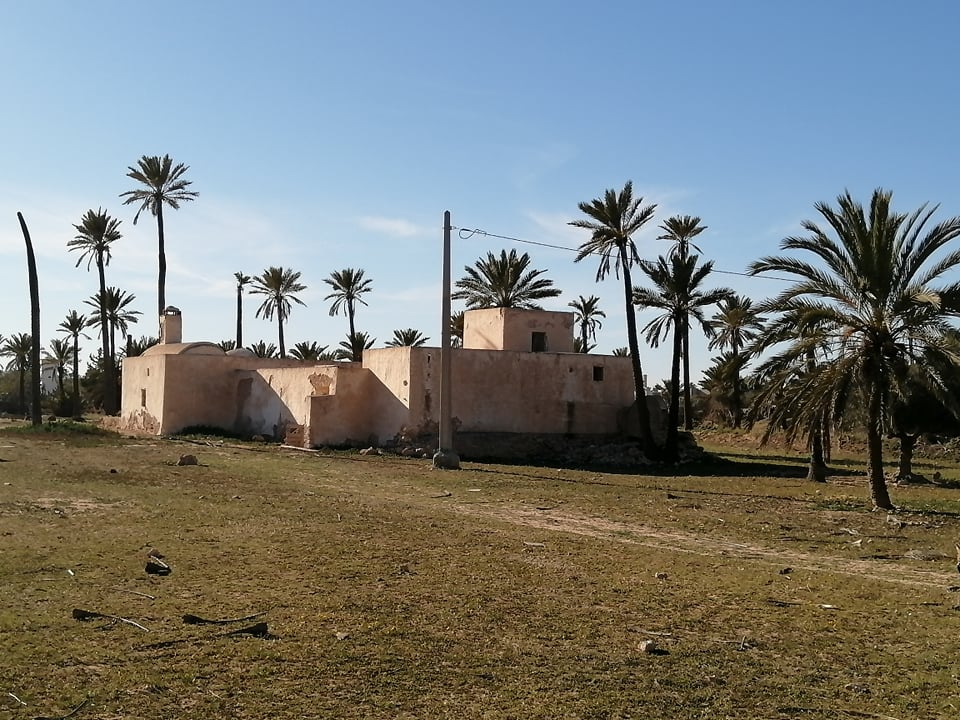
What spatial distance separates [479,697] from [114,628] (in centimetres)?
309

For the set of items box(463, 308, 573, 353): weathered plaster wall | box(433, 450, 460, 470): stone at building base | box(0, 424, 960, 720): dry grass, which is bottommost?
box(0, 424, 960, 720): dry grass

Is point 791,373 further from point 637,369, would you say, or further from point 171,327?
point 171,327

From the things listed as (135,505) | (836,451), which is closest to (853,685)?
(135,505)

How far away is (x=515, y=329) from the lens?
31859 millimetres

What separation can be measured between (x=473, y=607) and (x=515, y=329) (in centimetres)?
2428

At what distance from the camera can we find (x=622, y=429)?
3166 centimetres

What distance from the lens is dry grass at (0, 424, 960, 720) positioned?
18.4 feet

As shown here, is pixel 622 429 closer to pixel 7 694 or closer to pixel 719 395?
pixel 719 395

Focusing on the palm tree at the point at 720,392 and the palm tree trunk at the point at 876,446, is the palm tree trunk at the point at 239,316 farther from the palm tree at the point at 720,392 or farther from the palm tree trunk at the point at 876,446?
the palm tree trunk at the point at 876,446

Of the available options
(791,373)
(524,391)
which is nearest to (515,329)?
(524,391)

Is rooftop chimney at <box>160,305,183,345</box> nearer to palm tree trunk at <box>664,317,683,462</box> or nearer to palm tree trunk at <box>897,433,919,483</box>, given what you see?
palm tree trunk at <box>664,317,683,462</box>

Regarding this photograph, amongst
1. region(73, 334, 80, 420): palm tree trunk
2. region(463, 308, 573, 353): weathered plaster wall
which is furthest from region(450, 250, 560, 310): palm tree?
region(73, 334, 80, 420): palm tree trunk

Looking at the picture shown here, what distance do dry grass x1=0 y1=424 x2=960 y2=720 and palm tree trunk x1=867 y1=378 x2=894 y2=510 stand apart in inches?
20.2

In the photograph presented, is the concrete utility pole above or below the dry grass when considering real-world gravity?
above
